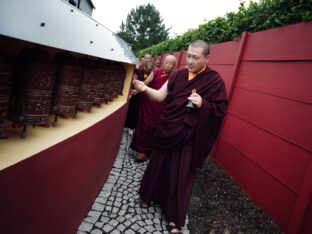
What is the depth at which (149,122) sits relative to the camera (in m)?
4.83

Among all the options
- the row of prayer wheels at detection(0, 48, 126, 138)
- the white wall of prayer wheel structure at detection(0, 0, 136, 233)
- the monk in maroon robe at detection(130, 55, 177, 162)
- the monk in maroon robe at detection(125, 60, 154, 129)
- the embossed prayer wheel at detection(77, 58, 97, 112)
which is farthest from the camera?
the monk in maroon robe at detection(125, 60, 154, 129)

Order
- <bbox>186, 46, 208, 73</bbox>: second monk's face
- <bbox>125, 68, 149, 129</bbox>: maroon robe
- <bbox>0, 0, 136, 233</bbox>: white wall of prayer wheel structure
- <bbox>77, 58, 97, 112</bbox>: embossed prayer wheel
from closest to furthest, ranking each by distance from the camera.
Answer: <bbox>0, 0, 136, 233</bbox>: white wall of prayer wheel structure
<bbox>77, 58, 97, 112</bbox>: embossed prayer wheel
<bbox>186, 46, 208, 73</bbox>: second monk's face
<bbox>125, 68, 149, 129</bbox>: maroon robe

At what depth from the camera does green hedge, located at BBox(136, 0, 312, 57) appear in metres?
3.48

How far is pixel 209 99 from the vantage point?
2.86 meters

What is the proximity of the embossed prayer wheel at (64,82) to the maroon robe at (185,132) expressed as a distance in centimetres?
128

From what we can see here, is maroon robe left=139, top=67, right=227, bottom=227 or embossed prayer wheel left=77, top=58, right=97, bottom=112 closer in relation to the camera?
embossed prayer wheel left=77, top=58, right=97, bottom=112

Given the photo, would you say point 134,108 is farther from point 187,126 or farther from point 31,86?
point 31,86

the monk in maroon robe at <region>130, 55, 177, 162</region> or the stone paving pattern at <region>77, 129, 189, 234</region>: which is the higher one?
the monk in maroon robe at <region>130, 55, 177, 162</region>

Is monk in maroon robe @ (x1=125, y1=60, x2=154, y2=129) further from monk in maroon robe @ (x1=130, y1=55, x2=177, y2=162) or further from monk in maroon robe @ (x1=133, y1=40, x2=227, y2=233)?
monk in maroon robe @ (x1=133, y1=40, x2=227, y2=233)

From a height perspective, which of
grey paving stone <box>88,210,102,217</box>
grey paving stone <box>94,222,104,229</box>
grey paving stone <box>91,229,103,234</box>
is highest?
grey paving stone <box>91,229,103,234</box>

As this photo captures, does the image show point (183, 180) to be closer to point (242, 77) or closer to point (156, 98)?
point (156, 98)

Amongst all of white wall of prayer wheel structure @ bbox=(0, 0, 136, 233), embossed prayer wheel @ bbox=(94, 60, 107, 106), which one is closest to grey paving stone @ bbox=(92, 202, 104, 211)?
white wall of prayer wheel structure @ bbox=(0, 0, 136, 233)

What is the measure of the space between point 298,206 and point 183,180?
1.21 metres

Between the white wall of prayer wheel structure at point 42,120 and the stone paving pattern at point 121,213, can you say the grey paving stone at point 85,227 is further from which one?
the white wall of prayer wheel structure at point 42,120
